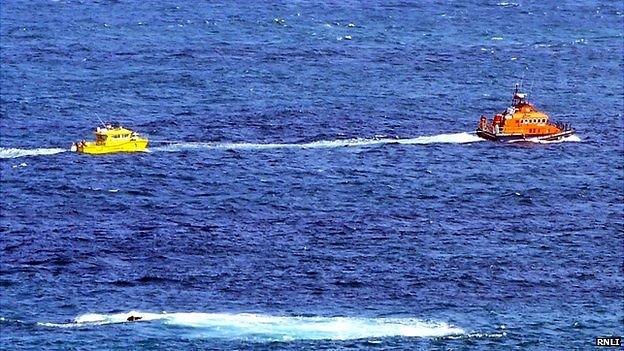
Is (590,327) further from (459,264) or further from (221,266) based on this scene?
(221,266)

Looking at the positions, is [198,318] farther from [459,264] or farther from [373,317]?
[459,264]

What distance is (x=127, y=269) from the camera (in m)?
175

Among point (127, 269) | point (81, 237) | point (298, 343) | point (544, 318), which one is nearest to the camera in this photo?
point (298, 343)

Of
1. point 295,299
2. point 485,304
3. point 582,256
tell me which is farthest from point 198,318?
point 582,256

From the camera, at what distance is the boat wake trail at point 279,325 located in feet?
506

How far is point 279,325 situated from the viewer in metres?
157

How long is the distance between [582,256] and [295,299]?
34.0m

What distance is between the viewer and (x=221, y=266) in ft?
580

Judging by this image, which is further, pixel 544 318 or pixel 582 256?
pixel 582 256

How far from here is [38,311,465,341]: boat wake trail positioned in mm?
154250

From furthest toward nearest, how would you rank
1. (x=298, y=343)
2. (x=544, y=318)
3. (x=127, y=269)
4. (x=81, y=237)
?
(x=81, y=237) < (x=127, y=269) < (x=544, y=318) < (x=298, y=343)

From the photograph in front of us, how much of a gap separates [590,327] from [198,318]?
1370 inches

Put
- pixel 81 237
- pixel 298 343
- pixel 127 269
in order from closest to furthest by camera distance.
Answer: pixel 298 343 → pixel 127 269 → pixel 81 237

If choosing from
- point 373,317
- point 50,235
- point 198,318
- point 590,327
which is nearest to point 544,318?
point 590,327
